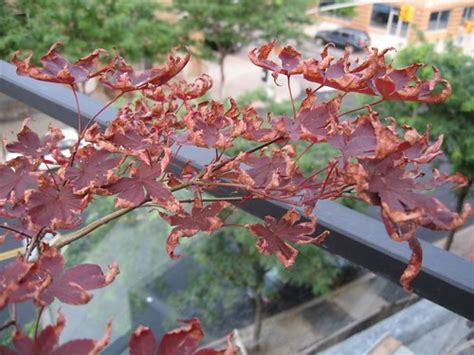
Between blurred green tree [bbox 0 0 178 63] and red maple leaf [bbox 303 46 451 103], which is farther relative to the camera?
blurred green tree [bbox 0 0 178 63]

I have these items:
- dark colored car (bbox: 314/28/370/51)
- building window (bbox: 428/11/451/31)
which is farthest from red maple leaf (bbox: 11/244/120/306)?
dark colored car (bbox: 314/28/370/51)

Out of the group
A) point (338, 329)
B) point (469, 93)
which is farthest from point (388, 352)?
point (469, 93)

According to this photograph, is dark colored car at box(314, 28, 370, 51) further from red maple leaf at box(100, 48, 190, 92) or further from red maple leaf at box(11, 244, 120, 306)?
red maple leaf at box(11, 244, 120, 306)

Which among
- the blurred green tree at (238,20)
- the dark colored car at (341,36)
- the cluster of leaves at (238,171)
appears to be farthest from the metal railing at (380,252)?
the dark colored car at (341,36)

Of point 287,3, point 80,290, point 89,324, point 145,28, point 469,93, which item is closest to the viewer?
point 80,290

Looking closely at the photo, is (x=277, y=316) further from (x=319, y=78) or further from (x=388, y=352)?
(x=319, y=78)

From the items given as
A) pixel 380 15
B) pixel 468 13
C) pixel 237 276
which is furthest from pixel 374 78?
pixel 380 15
